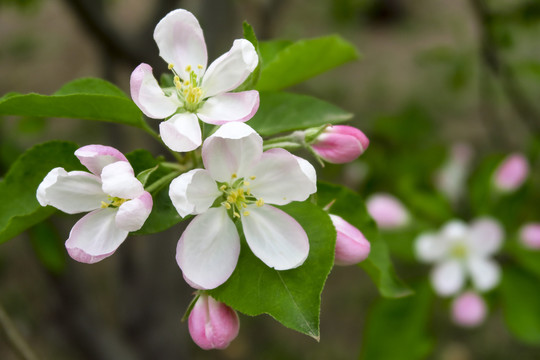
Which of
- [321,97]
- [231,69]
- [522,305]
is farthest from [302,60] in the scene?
[321,97]

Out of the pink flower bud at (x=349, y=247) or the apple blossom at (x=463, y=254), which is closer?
the pink flower bud at (x=349, y=247)

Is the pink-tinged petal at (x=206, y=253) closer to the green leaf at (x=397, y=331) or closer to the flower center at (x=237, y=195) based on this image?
the flower center at (x=237, y=195)

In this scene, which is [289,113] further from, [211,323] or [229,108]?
[211,323]

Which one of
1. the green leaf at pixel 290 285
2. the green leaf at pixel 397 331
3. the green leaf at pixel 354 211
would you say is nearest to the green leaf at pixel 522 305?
the green leaf at pixel 397 331

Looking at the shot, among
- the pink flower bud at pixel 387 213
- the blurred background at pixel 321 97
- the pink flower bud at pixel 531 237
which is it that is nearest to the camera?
the pink flower bud at pixel 531 237

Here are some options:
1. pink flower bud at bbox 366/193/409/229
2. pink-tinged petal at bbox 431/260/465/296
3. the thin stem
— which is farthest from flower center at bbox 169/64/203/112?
pink-tinged petal at bbox 431/260/465/296

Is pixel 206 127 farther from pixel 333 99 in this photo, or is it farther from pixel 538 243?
pixel 333 99

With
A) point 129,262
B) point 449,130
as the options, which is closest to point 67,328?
point 129,262
